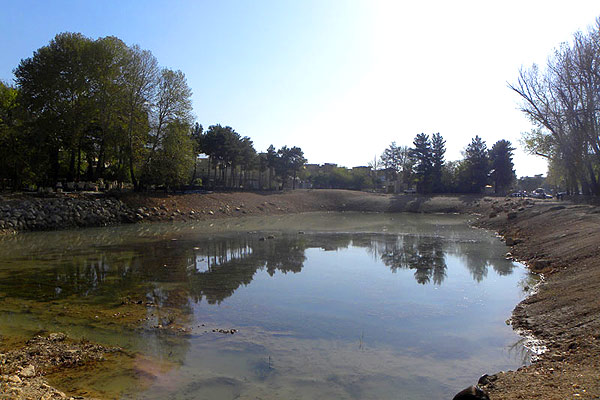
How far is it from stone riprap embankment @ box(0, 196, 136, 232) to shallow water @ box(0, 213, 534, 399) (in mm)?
8687

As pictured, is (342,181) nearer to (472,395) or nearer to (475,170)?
(475,170)

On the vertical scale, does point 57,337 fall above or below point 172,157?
below

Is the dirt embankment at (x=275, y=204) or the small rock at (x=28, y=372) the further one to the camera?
the dirt embankment at (x=275, y=204)

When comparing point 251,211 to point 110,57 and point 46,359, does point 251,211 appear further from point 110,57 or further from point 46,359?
point 46,359

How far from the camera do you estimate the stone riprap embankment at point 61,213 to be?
2755cm

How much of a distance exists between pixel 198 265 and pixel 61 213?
1936 cm

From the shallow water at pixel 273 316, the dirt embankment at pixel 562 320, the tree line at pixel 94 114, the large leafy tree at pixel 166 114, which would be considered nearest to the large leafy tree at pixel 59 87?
the tree line at pixel 94 114

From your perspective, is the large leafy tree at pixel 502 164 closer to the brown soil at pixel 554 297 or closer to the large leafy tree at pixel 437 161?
the large leafy tree at pixel 437 161

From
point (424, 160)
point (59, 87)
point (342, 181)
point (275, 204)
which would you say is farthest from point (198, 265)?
point (342, 181)

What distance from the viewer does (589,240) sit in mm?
14352

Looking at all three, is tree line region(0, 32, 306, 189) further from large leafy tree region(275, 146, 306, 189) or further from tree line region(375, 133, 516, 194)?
tree line region(375, 133, 516, 194)

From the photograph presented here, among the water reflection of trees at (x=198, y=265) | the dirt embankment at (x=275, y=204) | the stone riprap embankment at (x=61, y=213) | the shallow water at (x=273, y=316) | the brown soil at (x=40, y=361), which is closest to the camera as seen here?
the brown soil at (x=40, y=361)

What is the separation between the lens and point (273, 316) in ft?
31.6

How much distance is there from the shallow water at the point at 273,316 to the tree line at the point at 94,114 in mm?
17663
